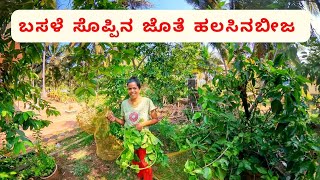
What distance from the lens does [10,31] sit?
7.56ft

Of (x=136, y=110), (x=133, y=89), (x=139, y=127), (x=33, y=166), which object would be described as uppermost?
(x=133, y=89)

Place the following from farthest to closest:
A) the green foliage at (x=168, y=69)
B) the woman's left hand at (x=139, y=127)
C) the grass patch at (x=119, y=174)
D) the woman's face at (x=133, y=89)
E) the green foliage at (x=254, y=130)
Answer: the green foliage at (x=168, y=69) → the grass patch at (x=119, y=174) → the woman's face at (x=133, y=89) → the woman's left hand at (x=139, y=127) → the green foliage at (x=254, y=130)

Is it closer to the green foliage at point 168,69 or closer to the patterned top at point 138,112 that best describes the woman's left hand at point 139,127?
the patterned top at point 138,112

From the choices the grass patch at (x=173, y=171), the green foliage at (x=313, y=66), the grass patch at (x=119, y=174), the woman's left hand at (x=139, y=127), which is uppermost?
the green foliage at (x=313, y=66)

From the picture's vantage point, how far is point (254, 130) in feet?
8.00

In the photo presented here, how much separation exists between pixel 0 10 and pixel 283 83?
6.59 ft

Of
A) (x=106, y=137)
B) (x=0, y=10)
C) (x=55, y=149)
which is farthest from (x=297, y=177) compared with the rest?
(x=55, y=149)

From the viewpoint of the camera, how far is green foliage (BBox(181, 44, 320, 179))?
1955 mm

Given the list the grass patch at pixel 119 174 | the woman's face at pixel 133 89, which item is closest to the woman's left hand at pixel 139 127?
the woman's face at pixel 133 89

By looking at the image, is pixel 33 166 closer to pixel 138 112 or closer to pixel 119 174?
pixel 119 174

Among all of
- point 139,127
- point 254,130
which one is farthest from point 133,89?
point 254,130

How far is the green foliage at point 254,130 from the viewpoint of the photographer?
6.41 feet

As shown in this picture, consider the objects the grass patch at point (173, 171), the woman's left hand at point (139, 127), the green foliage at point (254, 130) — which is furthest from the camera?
the grass patch at point (173, 171)

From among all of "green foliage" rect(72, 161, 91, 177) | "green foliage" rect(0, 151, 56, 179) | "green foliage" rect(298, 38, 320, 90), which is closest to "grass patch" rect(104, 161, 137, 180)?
"green foliage" rect(72, 161, 91, 177)
